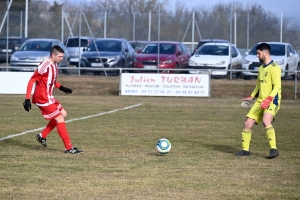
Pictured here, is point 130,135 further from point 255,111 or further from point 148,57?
point 148,57

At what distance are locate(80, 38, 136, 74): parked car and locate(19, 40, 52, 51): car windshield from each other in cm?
164

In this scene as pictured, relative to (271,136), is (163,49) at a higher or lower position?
higher

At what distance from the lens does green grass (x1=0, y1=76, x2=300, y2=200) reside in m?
7.77

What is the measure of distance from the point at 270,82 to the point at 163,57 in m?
20.8

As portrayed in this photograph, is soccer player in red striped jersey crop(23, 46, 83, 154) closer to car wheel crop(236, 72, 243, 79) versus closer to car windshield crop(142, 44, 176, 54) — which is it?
car wheel crop(236, 72, 243, 79)

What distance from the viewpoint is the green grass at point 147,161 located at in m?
7.77

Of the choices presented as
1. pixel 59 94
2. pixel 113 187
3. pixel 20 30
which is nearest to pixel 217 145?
pixel 113 187

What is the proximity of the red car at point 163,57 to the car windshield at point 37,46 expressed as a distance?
13.6 feet

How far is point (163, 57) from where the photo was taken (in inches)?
1231

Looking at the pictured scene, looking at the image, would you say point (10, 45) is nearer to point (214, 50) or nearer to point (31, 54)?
point (31, 54)

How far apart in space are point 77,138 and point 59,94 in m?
14.8

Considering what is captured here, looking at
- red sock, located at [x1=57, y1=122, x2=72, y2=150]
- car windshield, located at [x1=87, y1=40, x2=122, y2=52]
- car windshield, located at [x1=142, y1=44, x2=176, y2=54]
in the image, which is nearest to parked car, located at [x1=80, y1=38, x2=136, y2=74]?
car windshield, located at [x1=87, y1=40, x2=122, y2=52]

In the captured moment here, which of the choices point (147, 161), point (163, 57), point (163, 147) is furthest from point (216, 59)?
point (147, 161)

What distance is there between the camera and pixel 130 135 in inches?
545
